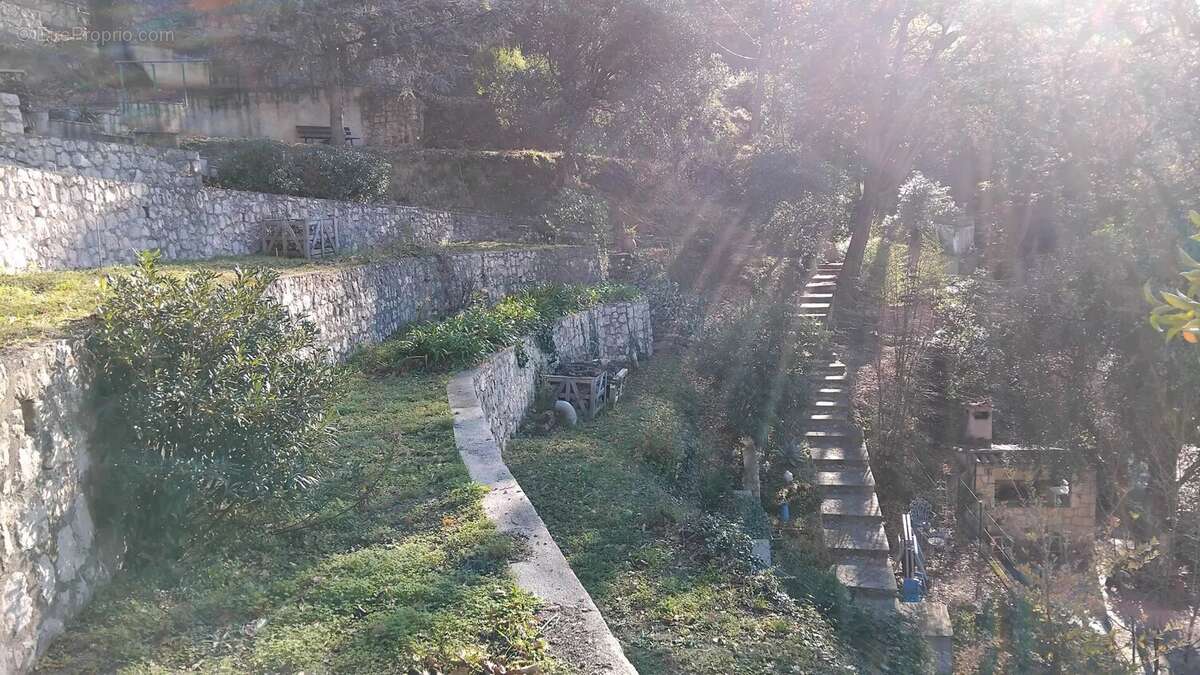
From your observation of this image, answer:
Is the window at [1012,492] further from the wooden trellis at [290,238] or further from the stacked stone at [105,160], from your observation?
the stacked stone at [105,160]

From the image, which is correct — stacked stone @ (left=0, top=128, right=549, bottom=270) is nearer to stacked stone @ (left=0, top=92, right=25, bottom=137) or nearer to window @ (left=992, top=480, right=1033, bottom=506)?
stacked stone @ (left=0, top=92, right=25, bottom=137)

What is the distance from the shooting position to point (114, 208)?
8.97 metres

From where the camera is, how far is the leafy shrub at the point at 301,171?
15508 mm

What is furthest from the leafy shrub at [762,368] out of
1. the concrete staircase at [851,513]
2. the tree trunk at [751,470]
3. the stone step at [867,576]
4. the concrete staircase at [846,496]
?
the stone step at [867,576]

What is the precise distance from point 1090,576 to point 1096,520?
13.8 feet

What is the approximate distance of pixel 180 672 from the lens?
3463 millimetres

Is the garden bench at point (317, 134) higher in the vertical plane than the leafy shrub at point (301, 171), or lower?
higher

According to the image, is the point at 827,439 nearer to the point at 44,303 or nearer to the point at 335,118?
the point at 44,303

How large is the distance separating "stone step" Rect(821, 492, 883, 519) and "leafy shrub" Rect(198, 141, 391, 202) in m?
10.9

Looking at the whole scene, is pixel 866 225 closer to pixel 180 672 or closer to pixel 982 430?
pixel 982 430

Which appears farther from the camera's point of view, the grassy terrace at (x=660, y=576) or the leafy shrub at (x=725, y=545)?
the leafy shrub at (x=725, y=545)

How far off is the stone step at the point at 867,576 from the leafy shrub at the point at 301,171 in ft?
38.2

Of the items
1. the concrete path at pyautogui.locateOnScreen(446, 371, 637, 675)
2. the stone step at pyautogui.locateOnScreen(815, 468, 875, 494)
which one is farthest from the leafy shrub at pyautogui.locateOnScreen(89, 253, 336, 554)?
the stone step at pyautogui.locateOnScreen(815, 468, 875, 494)

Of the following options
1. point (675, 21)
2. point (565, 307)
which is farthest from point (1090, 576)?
point (675, 21)
